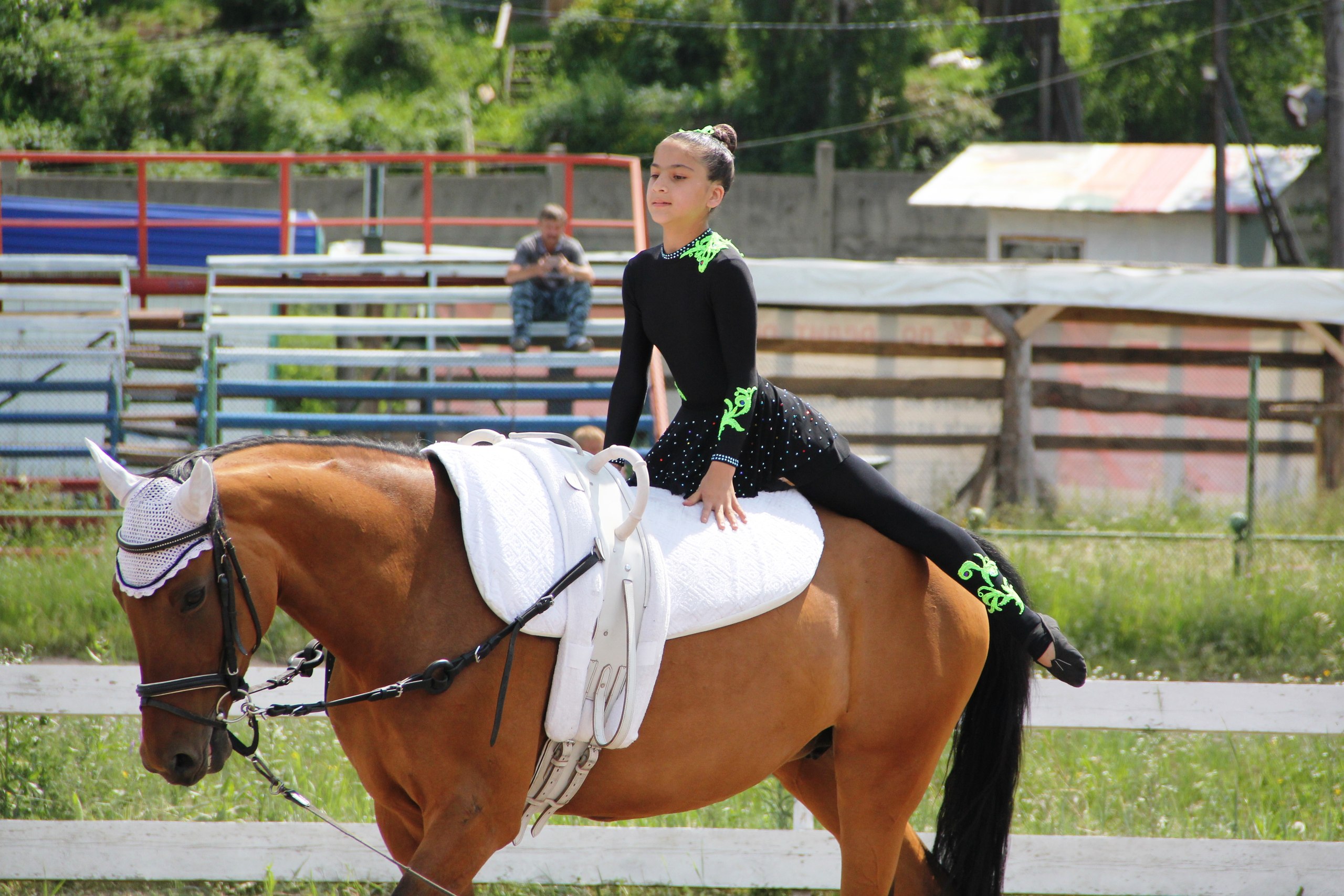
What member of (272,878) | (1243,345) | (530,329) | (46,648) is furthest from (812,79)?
(272,878)

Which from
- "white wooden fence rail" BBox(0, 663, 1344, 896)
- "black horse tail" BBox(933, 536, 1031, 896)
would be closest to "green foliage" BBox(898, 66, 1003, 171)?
"white wooden fence rail" BBox(0, 663, 1344, 896)

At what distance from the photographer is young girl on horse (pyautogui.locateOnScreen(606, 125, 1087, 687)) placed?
9.66 ft

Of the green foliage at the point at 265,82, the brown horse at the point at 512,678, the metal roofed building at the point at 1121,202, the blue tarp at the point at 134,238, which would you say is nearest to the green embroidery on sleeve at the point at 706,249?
the brown horse at the point at 512,678

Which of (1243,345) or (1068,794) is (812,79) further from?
(1068,794)

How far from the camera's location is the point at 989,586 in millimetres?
3229

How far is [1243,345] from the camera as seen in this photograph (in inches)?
441

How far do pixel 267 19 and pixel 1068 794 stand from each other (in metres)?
26.7

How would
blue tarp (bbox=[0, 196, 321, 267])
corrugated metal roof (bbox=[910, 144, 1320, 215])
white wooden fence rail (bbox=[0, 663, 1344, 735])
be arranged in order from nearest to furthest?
white wooden fence rail (bbox=[0, 663, 1344, 735])
blue tarp (bbox=[0, 196, 321, 267])
corrugated metal roof (bbox=[910, 144, 1320, 215])

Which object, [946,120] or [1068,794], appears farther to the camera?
[946,120]

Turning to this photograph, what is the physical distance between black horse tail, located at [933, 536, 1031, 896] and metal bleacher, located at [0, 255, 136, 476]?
7.58 meters

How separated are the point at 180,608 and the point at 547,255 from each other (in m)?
7.68

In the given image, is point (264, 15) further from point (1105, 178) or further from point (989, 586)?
point (989, 586)

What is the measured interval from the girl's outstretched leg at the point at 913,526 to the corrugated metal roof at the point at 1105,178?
16.9m

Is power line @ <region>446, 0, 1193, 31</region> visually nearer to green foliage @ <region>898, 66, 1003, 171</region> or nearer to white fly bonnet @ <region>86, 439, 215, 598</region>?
green foliage @ <region>898, 66, 1003, 171</region>
